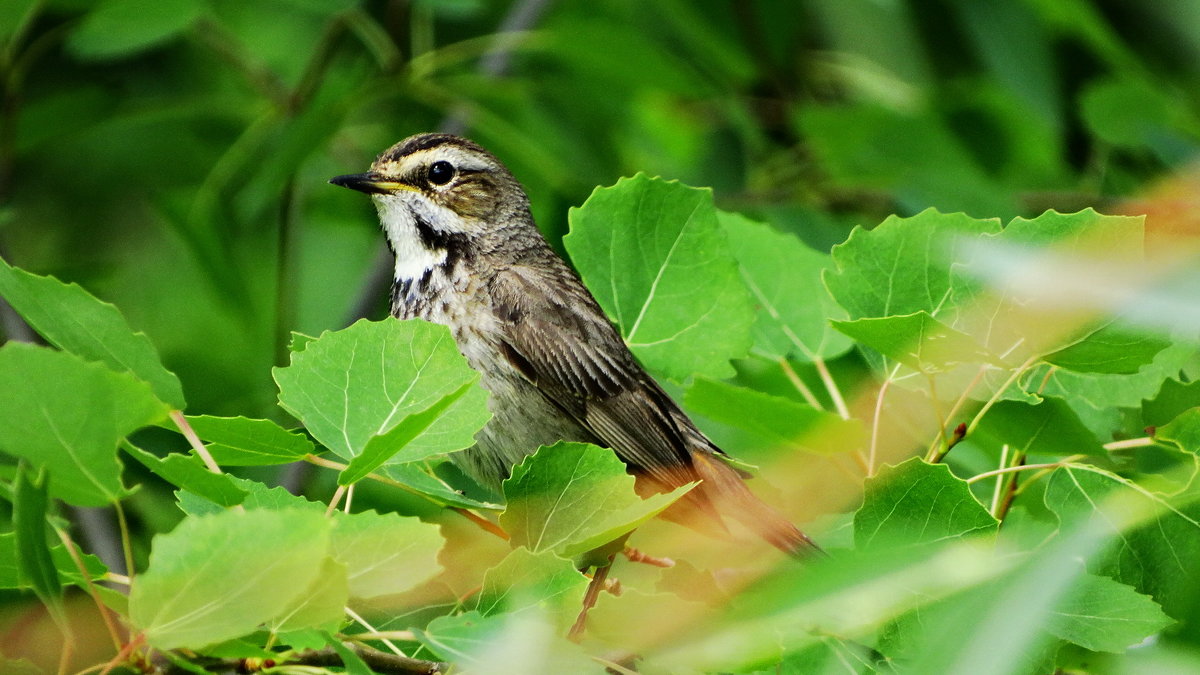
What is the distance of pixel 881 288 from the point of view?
277 cm

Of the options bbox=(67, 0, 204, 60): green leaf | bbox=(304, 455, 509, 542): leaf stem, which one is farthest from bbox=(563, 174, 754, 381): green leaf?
bbox=(67, 0, 204, 60): green leaf

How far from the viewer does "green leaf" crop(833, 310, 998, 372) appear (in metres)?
2.41

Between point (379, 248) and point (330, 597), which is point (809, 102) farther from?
point (330, 597)

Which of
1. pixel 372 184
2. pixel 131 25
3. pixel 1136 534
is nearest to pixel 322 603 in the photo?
pixel 1136 534

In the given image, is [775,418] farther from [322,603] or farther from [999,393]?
[322,603]

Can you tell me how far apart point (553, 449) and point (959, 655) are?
100 centimetres

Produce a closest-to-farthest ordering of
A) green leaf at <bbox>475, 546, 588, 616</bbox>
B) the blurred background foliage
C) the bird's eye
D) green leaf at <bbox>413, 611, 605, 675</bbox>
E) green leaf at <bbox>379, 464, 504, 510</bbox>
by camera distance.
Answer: green leaf at <bbox>413, 611, 605, 675</bbox> < green leaf at <bbox>475, 546, 588, 616</bbox> < green leaf at <bbox>379, 464, 504, 510</bbox> < the bird's eye < the blurred background foliage

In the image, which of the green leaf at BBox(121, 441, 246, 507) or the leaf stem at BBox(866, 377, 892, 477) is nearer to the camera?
the green leaf at BBox(121, 441, 246, 507)

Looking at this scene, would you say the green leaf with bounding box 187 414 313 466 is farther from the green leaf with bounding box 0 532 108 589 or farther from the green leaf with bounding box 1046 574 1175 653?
the green leaf with bounding box 1046 574 1175 653

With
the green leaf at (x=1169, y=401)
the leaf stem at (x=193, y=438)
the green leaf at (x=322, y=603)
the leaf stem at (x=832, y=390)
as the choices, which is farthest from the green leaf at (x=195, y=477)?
the green leaf at (x=1169, y=401)

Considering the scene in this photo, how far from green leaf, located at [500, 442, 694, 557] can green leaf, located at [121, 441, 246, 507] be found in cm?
48

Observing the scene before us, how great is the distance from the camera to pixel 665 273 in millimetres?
3143

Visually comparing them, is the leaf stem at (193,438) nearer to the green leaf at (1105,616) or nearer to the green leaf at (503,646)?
the green leaf at (503,646)

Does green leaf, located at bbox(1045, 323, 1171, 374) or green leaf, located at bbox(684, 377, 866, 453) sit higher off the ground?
green leaf, located at bbox(1045, 323, 1171, 374)
